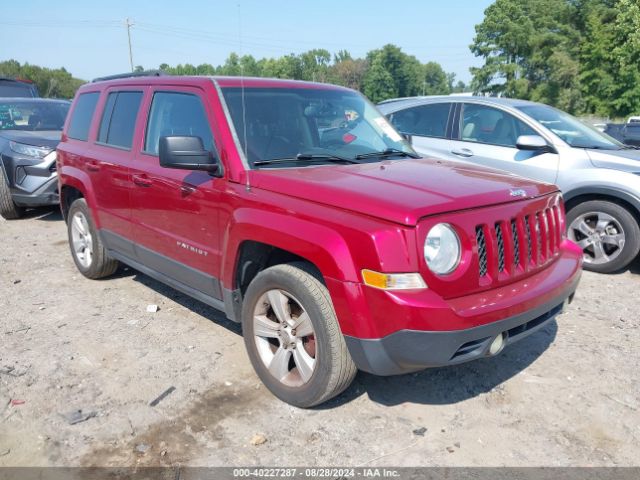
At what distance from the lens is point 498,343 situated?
9.02 feet

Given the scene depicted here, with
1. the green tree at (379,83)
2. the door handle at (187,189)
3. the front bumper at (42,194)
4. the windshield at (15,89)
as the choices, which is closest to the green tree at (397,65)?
the green tree at (379,83)

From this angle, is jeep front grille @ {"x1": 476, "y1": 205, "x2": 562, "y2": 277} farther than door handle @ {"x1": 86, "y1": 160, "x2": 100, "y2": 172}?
No

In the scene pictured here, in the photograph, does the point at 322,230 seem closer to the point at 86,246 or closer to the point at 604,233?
the point at 86,246

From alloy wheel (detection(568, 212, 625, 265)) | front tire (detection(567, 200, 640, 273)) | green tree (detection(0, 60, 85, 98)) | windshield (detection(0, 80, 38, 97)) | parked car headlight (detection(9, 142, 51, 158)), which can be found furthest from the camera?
green tree (detection(0, 60, 85, 98))

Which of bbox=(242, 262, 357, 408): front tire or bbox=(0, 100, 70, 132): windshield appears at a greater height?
bbox=(0, 100, 70, 132): windshield

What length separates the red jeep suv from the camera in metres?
2.56

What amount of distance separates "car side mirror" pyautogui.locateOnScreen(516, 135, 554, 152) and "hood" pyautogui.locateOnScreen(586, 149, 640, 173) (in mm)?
445

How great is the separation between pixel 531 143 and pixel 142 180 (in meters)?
3.98

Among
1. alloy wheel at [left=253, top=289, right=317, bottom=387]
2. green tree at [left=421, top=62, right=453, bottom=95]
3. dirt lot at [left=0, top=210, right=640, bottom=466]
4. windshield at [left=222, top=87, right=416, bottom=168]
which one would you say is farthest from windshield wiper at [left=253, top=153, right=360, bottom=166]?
green tree at [left=421, top=62, right=453, bottom=95]

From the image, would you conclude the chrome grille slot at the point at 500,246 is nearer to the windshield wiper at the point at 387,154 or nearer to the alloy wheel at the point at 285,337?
the alloy wheel at the point at 285,337

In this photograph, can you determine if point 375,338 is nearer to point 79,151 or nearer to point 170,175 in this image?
point 170,175

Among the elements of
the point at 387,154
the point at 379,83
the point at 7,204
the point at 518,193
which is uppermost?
the point at 379,83

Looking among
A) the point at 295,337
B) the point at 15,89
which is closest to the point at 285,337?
the point at 295,337

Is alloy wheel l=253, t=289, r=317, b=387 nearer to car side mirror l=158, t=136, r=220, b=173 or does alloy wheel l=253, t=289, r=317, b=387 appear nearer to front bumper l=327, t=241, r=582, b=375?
front bumper l=327, t=241, r=582, b=375
